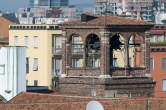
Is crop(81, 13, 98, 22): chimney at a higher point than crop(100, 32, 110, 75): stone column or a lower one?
higher

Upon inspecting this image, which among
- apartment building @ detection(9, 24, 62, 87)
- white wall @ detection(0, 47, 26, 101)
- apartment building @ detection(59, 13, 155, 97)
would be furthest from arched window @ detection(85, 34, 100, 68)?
apartment building @ detection(9, 24, 62, 87)

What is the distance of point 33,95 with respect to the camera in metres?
46.6

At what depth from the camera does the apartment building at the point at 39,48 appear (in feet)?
295

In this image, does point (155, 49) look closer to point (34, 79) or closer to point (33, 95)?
point (34, 79)

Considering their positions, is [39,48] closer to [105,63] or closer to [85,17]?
[85,17]

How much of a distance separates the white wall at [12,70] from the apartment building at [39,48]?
36965 mm

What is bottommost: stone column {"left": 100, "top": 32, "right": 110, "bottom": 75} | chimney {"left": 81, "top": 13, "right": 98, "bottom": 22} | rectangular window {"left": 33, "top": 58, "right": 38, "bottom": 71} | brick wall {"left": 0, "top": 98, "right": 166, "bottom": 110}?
brick wall {"left": 0, "top": 98, "right": 166, "bottom": 110}

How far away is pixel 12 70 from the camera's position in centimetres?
5131

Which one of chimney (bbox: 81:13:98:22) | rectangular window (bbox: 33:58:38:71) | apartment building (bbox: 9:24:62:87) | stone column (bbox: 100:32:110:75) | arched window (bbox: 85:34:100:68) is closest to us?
→ stone column (bbox: 100:32:110:75)

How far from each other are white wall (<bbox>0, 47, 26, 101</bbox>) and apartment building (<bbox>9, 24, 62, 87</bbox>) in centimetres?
3696

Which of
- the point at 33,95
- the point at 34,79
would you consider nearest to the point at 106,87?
the point at 33,95

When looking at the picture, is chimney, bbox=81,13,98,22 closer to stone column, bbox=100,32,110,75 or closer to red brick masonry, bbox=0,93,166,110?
stone column, bbox=100,32,110,75

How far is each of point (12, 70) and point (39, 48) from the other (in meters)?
41.3

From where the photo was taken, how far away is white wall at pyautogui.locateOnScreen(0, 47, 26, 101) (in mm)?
50969
